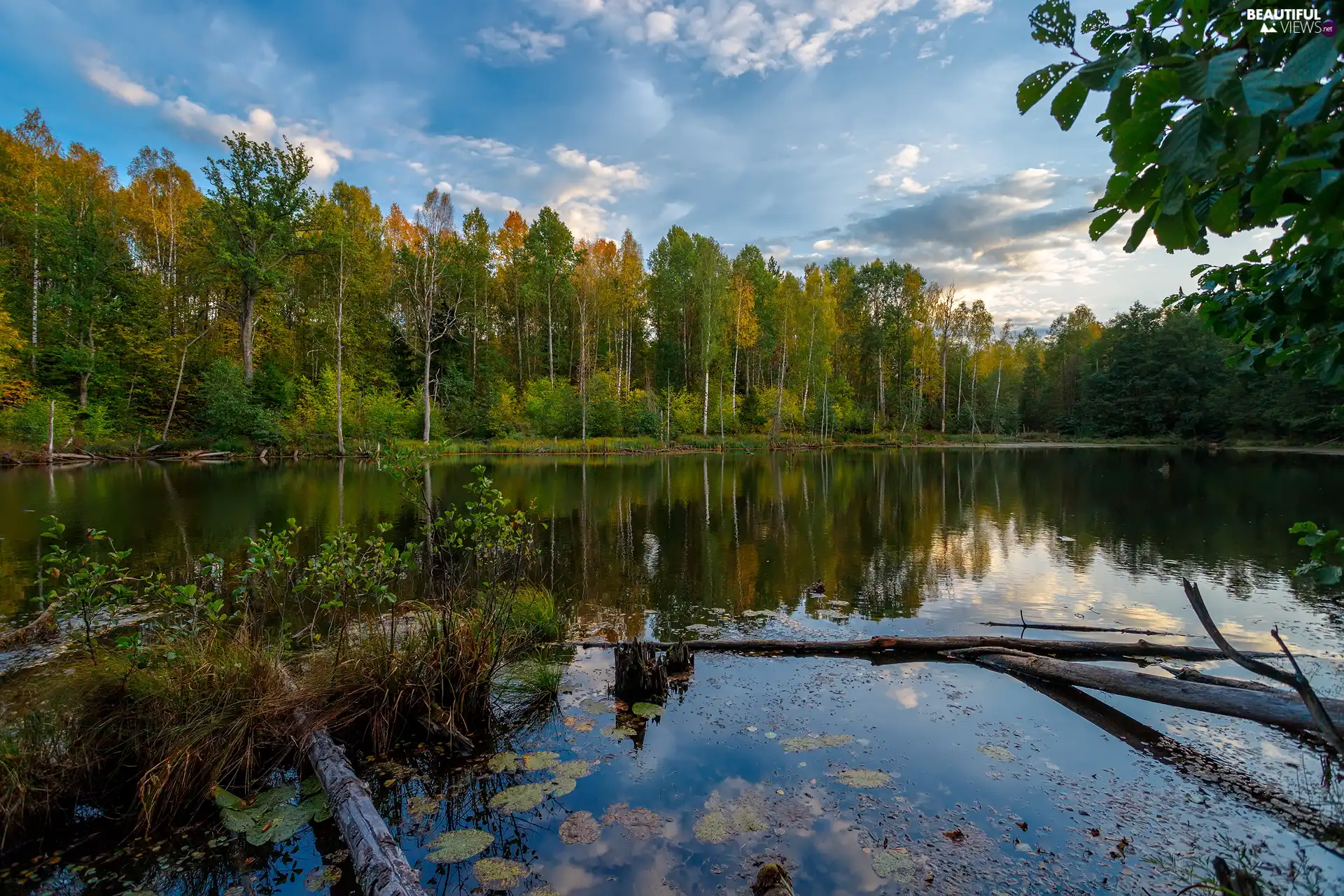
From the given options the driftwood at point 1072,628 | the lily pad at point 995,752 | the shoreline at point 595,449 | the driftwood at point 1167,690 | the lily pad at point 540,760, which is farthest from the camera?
the shoreline at point 595,449

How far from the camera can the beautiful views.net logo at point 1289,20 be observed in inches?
62.7

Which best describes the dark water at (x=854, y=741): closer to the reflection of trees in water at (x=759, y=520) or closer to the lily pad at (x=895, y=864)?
the lily pad at (x=895, y=864)

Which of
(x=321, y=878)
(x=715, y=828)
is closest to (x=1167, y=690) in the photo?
(x=715, y=828)

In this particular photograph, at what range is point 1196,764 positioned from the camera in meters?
4.73

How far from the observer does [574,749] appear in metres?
5.07

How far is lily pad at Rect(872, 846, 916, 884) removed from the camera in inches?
140

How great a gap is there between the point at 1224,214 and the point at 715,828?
4108mm

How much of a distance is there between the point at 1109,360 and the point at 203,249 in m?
74.4

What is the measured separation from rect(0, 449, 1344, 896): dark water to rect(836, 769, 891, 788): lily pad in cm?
6

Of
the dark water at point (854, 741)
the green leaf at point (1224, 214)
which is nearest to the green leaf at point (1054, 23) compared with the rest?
the green leaf at point (1224, 214)

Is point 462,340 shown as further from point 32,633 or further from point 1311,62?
point 1311,62

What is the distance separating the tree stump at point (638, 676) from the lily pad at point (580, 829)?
1.81 m

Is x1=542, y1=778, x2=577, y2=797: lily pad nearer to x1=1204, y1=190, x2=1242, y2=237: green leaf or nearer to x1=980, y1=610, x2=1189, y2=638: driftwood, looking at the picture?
x1=1204, y1=190, x2=1242, y2=237: green leaf

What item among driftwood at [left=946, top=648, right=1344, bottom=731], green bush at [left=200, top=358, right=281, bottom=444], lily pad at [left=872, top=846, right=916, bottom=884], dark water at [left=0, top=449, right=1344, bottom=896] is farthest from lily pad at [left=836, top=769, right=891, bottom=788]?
green bush at [left=200, top=358, right=281, bottom=444]
